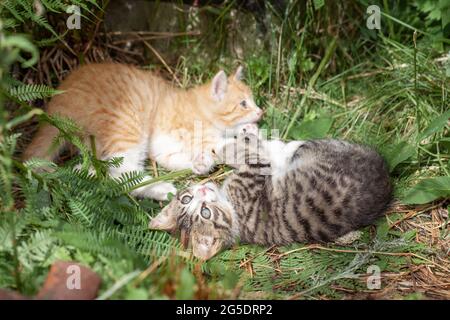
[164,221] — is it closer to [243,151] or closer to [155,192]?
[155,192]

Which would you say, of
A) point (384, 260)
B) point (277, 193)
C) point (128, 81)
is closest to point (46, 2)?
point (128, 81)

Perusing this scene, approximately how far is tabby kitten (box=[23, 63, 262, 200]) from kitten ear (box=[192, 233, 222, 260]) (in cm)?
57

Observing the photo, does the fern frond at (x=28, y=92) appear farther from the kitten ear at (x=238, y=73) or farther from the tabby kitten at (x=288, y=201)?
the kitten ear at (x=238, y=73)

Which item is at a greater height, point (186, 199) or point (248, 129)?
point (248, 129)

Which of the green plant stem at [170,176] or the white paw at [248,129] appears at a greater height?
the white paw at [248,129]

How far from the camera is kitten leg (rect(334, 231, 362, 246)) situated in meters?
2.84

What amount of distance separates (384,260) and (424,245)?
276 mm

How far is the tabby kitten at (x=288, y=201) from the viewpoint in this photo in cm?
280

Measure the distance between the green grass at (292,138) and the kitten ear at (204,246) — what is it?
0.24 ft

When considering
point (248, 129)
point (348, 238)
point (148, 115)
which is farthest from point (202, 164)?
point (348, 238)

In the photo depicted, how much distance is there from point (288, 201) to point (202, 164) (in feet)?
2.47

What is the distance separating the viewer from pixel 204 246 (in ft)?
9.01

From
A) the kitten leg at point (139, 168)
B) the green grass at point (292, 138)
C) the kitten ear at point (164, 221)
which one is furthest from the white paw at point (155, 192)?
A: the kitten ear at point (164, 221)
